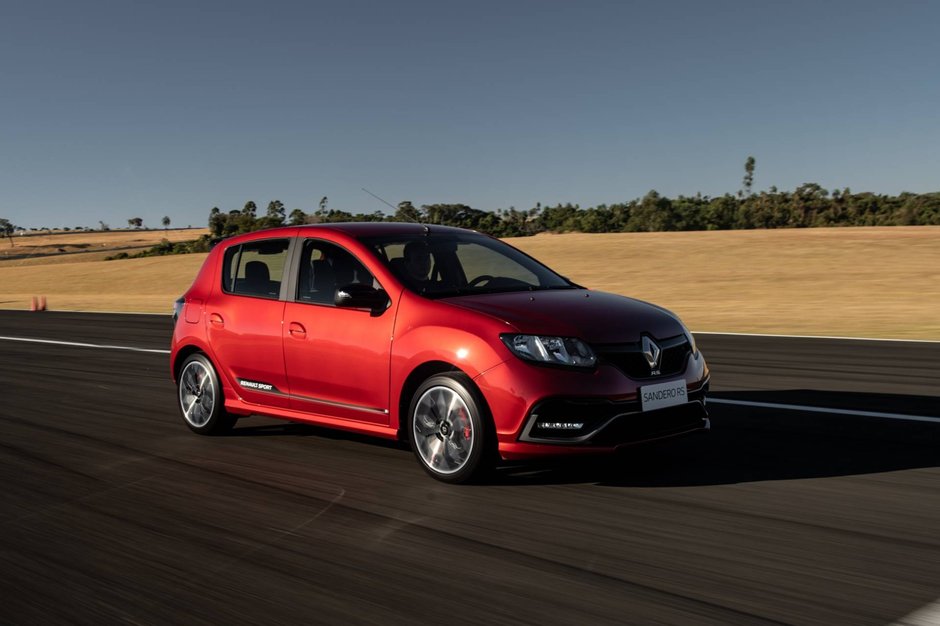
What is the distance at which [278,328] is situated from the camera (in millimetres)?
7363

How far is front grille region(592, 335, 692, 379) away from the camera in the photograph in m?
5.86

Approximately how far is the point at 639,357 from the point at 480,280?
1.60 metres

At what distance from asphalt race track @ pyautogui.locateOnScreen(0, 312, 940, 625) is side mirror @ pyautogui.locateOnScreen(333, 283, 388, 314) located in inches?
44.6

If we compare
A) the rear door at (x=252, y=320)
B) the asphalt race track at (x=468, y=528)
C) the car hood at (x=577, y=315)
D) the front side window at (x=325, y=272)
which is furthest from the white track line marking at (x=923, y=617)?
the rear door at (x=252, y=320)

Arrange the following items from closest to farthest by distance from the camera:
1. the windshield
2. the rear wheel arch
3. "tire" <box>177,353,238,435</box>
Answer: the windshield, "tire" <box>177,353,238,435</box>, the rear wheel arch

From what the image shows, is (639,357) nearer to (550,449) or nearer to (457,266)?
(550,449)

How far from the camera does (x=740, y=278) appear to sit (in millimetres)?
36000

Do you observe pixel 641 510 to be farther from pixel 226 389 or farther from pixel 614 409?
pixel 226 389

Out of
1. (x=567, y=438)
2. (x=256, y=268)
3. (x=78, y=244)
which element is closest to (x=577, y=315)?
(x=567, y=438)

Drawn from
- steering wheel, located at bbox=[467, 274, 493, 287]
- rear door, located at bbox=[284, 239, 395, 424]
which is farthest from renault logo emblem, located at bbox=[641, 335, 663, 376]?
rear door, located at bbox=[284, 239, 395, 424]

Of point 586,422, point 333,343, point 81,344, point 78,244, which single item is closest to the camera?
point 586,422

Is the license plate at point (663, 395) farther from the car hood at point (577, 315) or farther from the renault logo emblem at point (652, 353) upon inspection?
the car hood at point (577, 315)

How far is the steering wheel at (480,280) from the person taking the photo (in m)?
7.09

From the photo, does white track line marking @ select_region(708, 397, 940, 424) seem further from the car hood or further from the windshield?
the car hood
